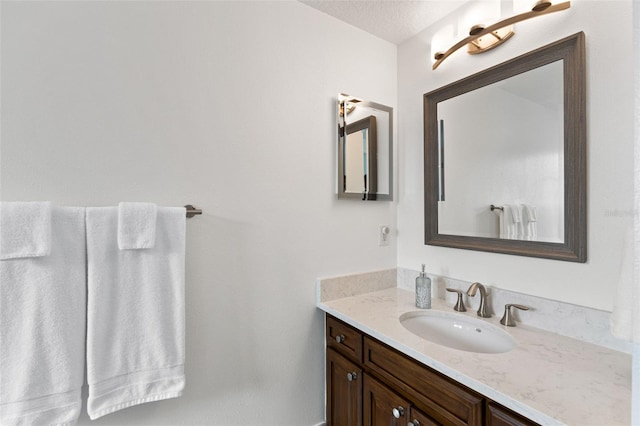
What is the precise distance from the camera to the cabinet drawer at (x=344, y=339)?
52.3 inches

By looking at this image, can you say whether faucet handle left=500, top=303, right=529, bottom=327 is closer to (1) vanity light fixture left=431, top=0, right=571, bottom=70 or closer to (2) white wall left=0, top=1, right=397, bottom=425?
(2) white wall left=0, top=1, right=397, bottom=425

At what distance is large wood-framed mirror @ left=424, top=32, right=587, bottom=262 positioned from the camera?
45.0 inches

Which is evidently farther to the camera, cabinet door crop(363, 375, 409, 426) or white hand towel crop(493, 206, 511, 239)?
white hand towel crop(493, 206, 511, 239)

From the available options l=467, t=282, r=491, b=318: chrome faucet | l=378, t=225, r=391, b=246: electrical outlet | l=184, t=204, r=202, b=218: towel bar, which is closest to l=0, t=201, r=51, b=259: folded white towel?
l=184, t=204, r=202, b=218: towel bar

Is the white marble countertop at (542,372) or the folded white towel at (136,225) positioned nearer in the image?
the white marble countertop at (542,372)

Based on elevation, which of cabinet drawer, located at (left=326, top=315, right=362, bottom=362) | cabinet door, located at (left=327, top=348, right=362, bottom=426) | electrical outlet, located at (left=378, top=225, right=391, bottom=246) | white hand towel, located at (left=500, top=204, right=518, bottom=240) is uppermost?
Result: white hand towel, located at (left=500, top=204, right=518, bottom=240)

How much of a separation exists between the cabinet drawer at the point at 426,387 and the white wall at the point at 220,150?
437mm

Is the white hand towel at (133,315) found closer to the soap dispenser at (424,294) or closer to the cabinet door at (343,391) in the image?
the cabinet door at (343,391)

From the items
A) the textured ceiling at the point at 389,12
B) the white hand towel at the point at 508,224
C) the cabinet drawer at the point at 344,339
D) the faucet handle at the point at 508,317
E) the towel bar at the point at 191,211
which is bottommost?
the cabinet drawer at the point at 344,339

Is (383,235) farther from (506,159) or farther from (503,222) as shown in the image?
(506,159)

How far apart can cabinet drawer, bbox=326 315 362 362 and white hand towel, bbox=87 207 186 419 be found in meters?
0.69

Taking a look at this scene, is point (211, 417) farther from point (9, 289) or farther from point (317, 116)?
point (317, 116)

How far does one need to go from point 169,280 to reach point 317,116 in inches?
40.2

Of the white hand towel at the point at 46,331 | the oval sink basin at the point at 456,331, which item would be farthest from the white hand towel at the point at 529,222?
the white hand towel at the point at 46,331
